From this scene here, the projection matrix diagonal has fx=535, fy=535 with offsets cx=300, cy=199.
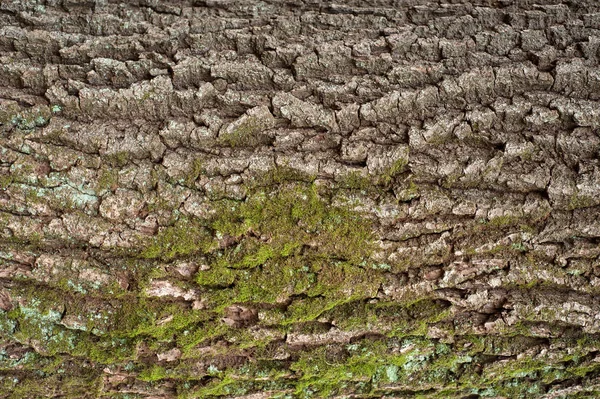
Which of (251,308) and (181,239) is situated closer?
(181,239)

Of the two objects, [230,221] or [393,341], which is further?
[393,341]

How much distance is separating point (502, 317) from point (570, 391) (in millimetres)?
723

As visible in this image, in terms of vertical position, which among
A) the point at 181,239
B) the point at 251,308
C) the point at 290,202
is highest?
the point at 290,202

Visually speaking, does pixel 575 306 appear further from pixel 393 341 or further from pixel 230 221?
pixel 230 221

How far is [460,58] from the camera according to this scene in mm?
2652

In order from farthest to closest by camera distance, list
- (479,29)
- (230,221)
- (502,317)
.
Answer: (479,29)
(502,317)
(230,221)

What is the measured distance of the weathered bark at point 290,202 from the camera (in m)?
2.40

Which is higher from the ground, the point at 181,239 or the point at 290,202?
the point at 290,202

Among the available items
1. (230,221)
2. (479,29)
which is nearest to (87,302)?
(230,221)

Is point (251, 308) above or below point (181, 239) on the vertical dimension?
below

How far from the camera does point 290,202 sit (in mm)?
2396

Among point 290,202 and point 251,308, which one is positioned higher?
point 290,202

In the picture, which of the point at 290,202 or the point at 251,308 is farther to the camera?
the point at 251,308

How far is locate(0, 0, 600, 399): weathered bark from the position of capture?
240cm
